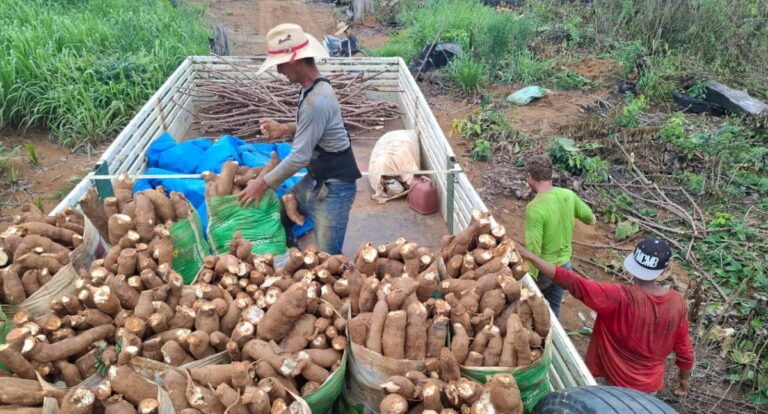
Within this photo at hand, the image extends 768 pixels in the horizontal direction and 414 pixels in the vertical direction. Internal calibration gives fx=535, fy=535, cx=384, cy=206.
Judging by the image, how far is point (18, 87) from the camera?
6965 mm

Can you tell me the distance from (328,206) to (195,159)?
7.01 ft

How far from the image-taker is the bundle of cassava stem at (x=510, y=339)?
7.03 feet

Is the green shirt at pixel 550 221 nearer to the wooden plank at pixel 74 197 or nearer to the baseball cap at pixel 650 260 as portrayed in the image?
the baseball cap at pixel 650 260

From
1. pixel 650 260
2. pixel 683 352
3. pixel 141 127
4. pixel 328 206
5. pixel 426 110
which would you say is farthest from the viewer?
pixel 426 110

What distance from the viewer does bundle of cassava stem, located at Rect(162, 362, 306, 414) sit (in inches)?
73.5

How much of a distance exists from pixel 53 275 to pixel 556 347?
250 centimetres

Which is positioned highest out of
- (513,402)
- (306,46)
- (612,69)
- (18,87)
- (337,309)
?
(306,46)

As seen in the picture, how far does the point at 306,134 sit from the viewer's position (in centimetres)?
324

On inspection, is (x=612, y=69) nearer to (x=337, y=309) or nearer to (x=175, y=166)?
(x=175, y=166)

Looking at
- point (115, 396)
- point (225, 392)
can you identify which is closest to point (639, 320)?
point (225, 392)

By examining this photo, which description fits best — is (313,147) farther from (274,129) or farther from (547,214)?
(547,214)

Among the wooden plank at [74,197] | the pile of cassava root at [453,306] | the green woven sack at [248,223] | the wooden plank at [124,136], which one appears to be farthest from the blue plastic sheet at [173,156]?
the pile of cassava root at [453,306]

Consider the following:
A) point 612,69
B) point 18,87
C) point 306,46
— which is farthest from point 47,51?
point 612,69

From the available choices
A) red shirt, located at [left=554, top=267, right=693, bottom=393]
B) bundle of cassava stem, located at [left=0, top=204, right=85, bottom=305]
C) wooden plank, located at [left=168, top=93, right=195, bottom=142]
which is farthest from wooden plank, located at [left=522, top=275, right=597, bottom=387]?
wooden plank, located at [left=168, top=93, right=195, bottom=142]
